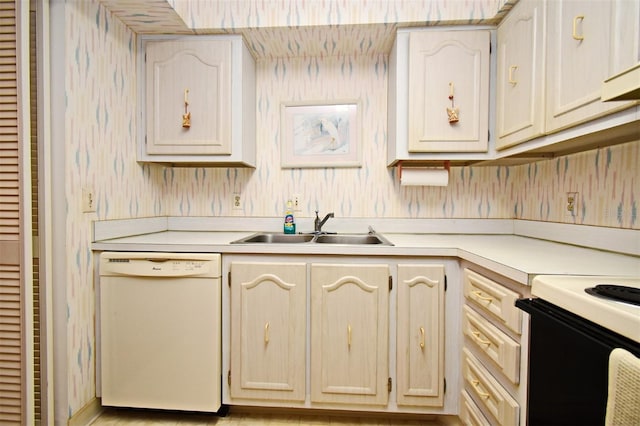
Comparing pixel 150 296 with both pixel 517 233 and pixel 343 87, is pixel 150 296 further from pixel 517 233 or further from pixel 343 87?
pixel 517 233

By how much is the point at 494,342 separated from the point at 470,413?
0.44 m

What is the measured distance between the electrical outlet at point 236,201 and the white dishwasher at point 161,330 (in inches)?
28.0

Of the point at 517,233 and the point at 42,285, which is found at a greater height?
the point at 517,233

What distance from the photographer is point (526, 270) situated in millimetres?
986

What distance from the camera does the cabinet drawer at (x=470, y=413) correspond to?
1.26m

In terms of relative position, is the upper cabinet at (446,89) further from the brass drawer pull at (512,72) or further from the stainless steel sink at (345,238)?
the stainless steel sink at (345,238)

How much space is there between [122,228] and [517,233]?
7.83 feet

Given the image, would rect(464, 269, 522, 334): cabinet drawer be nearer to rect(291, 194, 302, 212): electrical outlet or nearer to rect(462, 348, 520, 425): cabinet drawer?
rect(462, 348, 520, 425): cabinet drawer

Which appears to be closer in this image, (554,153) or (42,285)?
(42,285)

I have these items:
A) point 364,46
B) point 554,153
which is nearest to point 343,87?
point 364,46

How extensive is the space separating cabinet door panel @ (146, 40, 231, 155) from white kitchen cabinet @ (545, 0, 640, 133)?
158 cm

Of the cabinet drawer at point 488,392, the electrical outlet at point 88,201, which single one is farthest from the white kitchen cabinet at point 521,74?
the electrical outlet at point 88,201

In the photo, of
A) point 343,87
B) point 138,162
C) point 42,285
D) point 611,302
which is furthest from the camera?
point 343,87

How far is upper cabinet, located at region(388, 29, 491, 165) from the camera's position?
5.72 ft
